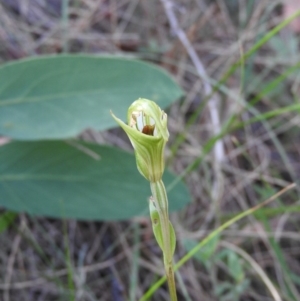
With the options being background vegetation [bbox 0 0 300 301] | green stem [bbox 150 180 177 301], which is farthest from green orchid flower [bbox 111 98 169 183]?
background vegetation [bbox 0 0 300 301]

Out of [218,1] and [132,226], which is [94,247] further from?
[218,1]

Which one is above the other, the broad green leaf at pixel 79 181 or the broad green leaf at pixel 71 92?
the broad green leaf at pixel 71 92

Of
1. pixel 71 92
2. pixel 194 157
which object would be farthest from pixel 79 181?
pixel 194 157

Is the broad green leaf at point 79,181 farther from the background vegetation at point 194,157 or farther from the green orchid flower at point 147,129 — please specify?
the green orchid flower at point 147,129

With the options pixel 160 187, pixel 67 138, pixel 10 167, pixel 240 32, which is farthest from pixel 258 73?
pixel 160 187

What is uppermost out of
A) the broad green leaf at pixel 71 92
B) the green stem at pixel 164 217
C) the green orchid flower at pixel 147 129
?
the broad green leaf at pixel 71 92

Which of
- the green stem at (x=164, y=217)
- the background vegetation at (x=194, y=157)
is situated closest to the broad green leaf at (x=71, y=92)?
the background vegetation at (x=194, y=157)
